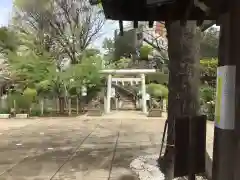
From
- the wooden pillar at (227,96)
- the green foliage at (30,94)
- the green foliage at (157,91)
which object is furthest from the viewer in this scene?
the green foliage at (157,91)

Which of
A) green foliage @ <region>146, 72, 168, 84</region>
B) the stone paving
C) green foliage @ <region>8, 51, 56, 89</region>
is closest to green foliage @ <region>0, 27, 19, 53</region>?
green foliage @ <region>8, 51, 56, 89</region>

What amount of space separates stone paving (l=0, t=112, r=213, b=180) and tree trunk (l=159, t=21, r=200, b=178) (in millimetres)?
1404

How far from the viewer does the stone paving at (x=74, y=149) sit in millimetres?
7020

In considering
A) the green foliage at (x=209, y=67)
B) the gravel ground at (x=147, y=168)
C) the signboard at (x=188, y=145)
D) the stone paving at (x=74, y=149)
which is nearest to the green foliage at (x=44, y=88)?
the stone paving at (x=74, y=149)

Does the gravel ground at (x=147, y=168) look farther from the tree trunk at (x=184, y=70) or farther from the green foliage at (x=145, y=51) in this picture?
the green foliage at (x=145, y=51)

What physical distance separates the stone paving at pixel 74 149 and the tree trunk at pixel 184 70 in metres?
1.40

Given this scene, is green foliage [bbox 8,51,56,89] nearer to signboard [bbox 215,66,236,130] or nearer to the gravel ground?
the gravel ground

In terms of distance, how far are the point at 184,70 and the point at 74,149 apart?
12.5 feet

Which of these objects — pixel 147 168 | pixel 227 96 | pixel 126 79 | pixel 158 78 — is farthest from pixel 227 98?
pixel 158 78

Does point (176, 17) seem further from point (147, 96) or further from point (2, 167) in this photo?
point (147, 96)

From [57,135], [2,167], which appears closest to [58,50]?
[57,135]

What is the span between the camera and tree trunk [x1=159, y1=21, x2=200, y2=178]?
7.60 m

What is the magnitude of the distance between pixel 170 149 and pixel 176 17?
4.10m

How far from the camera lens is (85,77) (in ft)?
68.2
